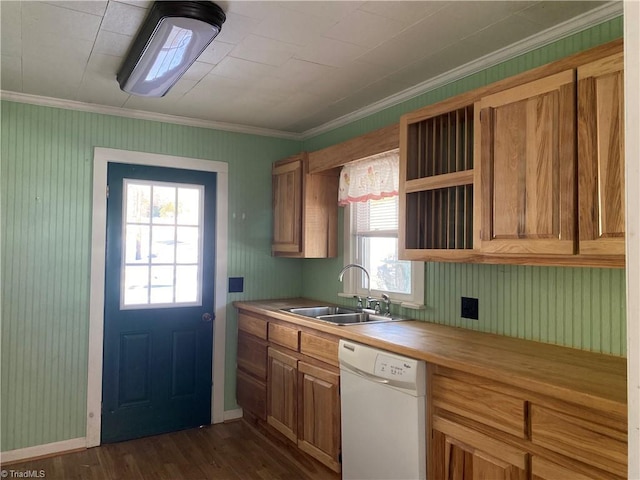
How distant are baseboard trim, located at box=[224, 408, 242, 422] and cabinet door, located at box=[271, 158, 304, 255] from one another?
1349 millimetres

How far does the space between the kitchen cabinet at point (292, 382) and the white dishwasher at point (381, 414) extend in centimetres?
17

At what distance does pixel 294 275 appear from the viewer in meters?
4.17

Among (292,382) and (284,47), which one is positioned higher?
(284,47)

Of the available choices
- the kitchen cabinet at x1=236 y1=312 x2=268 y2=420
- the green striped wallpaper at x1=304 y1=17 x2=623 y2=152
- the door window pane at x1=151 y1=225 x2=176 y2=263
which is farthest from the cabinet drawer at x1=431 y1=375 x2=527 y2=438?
the door window pane at x1=151 y1=225 x2=176 y2=263

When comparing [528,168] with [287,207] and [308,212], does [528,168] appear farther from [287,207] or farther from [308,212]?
[287,207]

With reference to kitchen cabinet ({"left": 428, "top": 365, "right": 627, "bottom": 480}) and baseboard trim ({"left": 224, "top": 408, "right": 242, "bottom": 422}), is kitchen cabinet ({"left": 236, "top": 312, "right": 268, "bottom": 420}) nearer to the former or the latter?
baseboard trim ({"left": 224, "top": 408, "right": 242, "bottom": 422})

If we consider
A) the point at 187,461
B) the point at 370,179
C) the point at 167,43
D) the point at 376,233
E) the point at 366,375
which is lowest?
the point at 187,461

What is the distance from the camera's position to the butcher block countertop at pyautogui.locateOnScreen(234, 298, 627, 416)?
4.89 feet

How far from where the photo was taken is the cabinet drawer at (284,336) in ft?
9.91

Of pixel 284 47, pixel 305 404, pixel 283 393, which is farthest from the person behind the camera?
pixel 283 393

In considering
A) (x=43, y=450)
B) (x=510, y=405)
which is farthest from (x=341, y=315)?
(x=43, y=450)

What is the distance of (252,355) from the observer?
11.6 feet

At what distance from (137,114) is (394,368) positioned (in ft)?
8.76

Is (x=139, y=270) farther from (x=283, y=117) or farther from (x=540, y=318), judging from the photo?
(x=540, y=318)
